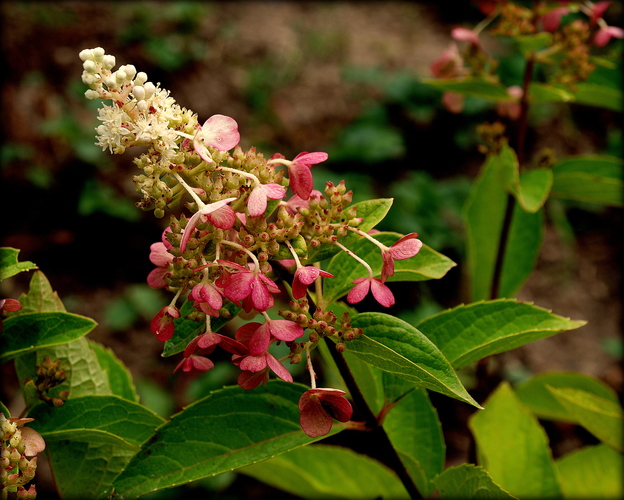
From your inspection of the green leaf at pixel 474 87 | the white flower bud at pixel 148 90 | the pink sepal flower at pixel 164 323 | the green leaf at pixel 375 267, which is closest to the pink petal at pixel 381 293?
the green leaf at pixel 375 267

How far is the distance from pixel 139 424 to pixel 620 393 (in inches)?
102

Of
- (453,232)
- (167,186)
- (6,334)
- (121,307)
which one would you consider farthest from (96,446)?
(453,232)

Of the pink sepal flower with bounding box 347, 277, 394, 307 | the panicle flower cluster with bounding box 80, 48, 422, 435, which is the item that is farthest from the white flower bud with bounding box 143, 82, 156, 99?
the pink sepal flower with bounding box 347, 277, 394, 307

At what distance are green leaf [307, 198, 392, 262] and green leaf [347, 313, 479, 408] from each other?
0.12 metres

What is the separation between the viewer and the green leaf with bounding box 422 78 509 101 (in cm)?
153

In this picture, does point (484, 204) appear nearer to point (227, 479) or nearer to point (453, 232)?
point (453, 232)

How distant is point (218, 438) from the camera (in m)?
0.98

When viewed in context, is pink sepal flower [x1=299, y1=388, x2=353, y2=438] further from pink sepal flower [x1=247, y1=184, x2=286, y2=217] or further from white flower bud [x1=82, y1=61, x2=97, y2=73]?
white flower bud [x1=82, y1=61, x2=97, y2=73]

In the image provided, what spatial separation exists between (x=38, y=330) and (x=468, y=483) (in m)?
0.85

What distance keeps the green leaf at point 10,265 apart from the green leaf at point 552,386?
157 centimetres

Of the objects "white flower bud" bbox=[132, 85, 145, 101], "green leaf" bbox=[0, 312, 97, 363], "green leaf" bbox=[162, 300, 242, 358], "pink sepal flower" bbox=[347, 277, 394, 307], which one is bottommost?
"green leaf" bbox=[0, 312, 97, 363]

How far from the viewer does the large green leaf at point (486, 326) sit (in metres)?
0.99

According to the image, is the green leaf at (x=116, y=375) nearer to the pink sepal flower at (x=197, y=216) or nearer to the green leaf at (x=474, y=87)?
the pink sepal flower at (x=197, y=216)

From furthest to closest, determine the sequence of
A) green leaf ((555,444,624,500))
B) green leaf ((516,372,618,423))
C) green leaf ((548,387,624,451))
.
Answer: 1. green leaf ((516,372,618,423))
2. green leaf ((555,444,624,500))
3. green leaf ((548,387,624,451))
